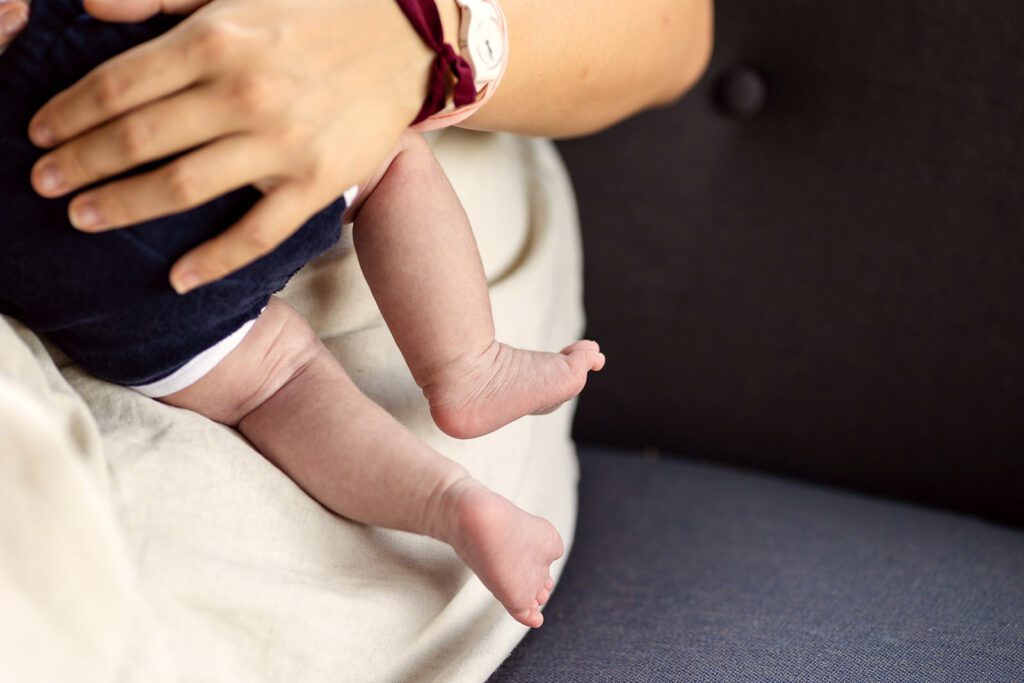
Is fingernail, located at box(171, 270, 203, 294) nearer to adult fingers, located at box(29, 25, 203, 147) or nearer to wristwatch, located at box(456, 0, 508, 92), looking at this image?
adult fingers, located at box(29, 25, 203, 147)

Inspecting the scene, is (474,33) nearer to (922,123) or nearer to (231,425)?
(231,425)

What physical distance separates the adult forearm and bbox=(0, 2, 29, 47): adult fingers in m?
0.30

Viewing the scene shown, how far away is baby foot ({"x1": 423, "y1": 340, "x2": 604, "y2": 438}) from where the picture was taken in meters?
0.61

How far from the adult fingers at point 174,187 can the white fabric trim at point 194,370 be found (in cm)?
10

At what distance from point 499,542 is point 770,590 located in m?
0.30

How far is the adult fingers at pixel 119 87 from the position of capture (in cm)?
50

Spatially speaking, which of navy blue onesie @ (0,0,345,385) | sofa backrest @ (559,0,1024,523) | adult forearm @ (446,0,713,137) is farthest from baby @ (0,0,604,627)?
sofa backrest @ (559,0,1024,523)

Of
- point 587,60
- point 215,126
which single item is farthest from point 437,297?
point 587,60

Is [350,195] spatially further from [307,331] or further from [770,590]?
[770,590]

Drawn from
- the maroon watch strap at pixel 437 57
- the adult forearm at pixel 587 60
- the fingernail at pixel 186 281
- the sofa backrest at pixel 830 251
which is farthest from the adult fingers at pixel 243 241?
the sofa backrest at pixel 830 251

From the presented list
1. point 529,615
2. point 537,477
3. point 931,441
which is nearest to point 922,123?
point 931,441

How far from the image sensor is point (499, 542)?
1.83ft

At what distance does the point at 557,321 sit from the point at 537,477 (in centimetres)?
15

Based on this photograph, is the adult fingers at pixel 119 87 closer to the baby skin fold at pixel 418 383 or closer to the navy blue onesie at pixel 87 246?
the navy blue onesie at pixel 87 246
